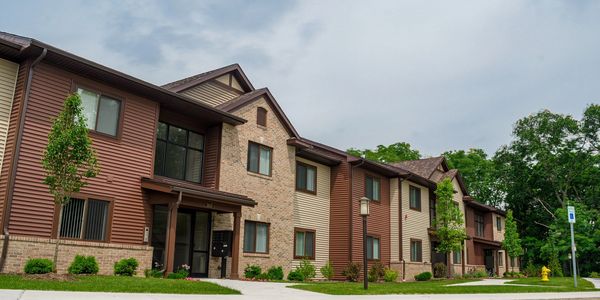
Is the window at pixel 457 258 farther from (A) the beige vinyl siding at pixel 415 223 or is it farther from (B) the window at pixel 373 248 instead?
(B) the window at pixel 373 248

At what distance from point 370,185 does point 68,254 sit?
17319 mm

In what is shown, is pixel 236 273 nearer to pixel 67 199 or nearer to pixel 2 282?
pixel 67 199

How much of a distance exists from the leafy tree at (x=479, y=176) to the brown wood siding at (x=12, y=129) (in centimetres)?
5468

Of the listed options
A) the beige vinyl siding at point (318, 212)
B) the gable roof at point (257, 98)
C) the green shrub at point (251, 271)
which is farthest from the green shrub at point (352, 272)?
the gable roof at point (257, 98)

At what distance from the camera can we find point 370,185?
28844mm

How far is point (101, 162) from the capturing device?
16156 mm

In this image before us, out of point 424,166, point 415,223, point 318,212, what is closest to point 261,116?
point 318,212

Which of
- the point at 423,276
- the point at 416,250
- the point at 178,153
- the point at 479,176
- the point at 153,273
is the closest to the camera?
the point at 153,273

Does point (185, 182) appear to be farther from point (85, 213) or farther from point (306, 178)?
point (306, 178)

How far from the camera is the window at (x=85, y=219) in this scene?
1524 cm

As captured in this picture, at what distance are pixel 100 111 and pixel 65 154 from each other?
9.69 ft

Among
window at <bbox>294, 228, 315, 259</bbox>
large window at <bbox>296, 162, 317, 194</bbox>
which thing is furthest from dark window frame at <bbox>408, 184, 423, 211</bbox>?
window at <bbox>294, 228, 315, 259</bbox>

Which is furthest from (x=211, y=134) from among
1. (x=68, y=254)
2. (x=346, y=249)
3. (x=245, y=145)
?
(x=346, y=249)

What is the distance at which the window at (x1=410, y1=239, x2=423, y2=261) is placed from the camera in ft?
104
